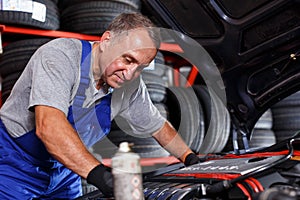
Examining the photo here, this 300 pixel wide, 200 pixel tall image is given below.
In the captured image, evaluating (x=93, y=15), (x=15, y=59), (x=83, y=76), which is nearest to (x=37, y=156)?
(x=83, y=76)

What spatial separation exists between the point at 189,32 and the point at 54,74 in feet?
2.02

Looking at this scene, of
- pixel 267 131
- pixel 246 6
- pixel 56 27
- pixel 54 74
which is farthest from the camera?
pixel 267 131

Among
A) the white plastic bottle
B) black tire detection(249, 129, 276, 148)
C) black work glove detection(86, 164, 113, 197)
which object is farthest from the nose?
black tire detection(249, 129, 276, 148)

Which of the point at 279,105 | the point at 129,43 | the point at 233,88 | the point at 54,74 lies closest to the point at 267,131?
the point at 279,105

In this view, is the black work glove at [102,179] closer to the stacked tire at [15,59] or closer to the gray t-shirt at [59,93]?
the gray t-shirt at [59,93]

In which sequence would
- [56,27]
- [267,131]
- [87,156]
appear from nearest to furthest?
[87,156], [56,27], [267,131]

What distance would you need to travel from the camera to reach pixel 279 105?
307cm

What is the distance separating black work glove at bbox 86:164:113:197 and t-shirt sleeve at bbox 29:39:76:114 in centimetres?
25

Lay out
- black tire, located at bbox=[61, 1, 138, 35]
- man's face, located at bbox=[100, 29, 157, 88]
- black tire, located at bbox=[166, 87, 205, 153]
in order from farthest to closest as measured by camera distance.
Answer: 1. black tire, located at bbox=[166, 87, 205, 153]
2. black tire, located at bbox=[61, 1, 138, 35]
3. man's face, located at bbox=[100, 29, 157, 88]

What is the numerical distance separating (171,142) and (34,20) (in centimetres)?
113

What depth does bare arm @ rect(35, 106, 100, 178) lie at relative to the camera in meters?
1.21

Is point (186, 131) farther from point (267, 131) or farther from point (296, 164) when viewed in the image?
point (296, 164)

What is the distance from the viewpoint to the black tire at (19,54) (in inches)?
96.9

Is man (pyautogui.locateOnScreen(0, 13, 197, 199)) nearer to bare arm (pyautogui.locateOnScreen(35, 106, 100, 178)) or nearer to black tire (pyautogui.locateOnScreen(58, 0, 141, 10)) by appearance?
bare arm (pyautogui.locateOnScreen(35, 106, 100, 178))
